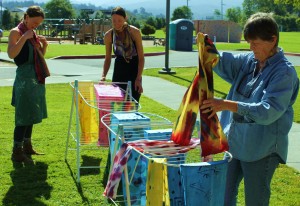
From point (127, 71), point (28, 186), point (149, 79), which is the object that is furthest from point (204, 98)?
point (149, 79)

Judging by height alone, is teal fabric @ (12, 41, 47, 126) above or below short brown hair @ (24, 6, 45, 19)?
below

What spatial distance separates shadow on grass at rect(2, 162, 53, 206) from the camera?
191 inches

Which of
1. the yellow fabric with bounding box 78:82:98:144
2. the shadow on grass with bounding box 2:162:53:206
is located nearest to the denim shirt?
the shadow on grass with bounding box 2:162:53:206

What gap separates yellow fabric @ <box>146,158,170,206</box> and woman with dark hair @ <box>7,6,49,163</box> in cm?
314

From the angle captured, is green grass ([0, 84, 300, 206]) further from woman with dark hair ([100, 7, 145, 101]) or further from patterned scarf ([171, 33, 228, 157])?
patterned scarf ([171, 33, 228, 157])

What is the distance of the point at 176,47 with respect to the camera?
28.1m

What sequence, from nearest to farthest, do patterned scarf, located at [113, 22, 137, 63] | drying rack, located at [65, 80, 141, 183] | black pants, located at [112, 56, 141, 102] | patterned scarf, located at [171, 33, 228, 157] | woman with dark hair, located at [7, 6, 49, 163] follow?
patterned scarf, located at [171, 33, 228, 157] → drying rack, located at [65, 80, 141, 183] → woman with dark hair, located at [7, 6, 49, 163] → patterned scarf, located at [113, 22, 137, 63] → black pants, located at [112, 56, 141, 102]

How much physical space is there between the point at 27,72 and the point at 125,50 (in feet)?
3.98

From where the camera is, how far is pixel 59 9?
3957 inches

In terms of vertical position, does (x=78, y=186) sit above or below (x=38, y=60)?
below

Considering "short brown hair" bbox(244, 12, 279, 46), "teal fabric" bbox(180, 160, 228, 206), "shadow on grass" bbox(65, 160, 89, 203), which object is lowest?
"shadow on grass" bbox(65, 160, 89, 203)

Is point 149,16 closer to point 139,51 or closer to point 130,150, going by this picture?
point 139,51

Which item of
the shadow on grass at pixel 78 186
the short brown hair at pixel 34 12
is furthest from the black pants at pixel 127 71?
the shadow on grass at pixel 78 186

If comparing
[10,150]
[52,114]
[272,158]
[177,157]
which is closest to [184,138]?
[177,157]
